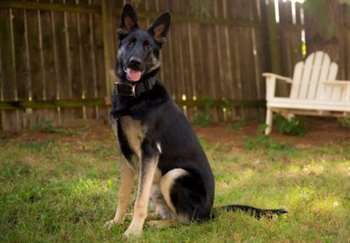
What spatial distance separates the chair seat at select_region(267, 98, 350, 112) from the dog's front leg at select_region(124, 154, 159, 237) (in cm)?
461

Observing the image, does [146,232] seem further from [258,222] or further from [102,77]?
[102,77]

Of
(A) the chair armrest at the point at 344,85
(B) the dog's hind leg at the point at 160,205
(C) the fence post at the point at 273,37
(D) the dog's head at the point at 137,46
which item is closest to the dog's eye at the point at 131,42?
(D) the dog's head at the point at 137,46

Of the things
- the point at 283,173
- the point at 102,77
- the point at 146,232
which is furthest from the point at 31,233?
the point at 102,77

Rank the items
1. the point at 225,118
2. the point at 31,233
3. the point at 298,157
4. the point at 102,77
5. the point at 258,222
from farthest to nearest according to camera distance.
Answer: the point at 225,118
the point at 102,77
the point at 298,157
the point at 258,222
the point at 31,233

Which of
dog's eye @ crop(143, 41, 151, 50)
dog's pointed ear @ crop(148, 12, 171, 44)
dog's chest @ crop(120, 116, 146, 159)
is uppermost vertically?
dog's pointed ear @ crop(148, 12, 171, 44)

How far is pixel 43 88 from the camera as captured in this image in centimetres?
737

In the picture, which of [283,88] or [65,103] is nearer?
[65,103]

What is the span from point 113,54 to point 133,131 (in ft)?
15.6

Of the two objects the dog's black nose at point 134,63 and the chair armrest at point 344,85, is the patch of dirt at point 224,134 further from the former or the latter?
the dog's black nose at point 134,63

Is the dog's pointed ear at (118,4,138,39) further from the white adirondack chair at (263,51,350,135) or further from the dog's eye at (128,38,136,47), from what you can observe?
the white adirondack chair at (263,51,350,135)

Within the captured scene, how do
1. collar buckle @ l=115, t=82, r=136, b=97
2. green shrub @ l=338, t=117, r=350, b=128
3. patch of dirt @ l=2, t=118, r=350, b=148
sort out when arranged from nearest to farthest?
1. collar buckle @ l=115, t=82, r=136, b=97
2. patch of dirt @ l=2, t=118, r=350, b=148
3. green shrub @ l=338, t=117, r=350, b=128

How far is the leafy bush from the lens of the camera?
7.57 metres

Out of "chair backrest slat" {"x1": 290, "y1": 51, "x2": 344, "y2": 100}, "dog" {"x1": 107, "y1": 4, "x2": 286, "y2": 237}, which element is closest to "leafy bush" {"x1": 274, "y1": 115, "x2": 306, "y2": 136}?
"chair backrest slat" {"x1": 290, "y1": 51, "x2": 344, "y2": 100}

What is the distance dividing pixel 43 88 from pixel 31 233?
15.0ft
